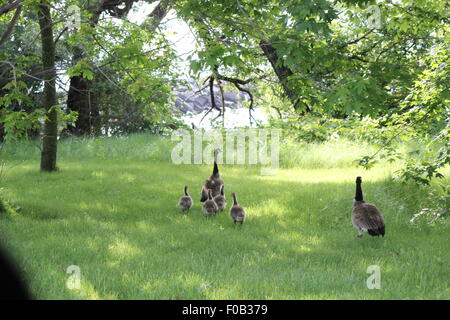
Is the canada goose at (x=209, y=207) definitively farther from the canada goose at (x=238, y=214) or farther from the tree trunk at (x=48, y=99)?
the tree trunk at (x=48, y=99)

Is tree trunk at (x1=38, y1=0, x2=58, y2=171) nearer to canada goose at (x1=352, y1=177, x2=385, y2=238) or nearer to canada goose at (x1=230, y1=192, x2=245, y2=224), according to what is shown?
canada goose at (x1=230, y1=192, x2=245, y2=224)

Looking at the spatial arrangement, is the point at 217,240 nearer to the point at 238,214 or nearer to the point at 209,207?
the point at 238,214

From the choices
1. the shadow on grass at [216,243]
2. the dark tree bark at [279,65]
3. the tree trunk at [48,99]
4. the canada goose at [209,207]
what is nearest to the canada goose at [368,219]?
the shadow on grass at [216,243]

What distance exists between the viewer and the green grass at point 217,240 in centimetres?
634

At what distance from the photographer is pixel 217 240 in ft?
29.2

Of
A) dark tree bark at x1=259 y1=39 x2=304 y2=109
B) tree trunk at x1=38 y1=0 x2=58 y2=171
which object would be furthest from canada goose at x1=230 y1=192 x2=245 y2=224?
tree trunk at x1=38 y1=0 x2=58 y2=171

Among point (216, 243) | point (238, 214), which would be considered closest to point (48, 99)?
point (238, 214)

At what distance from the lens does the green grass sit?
6.34 meters

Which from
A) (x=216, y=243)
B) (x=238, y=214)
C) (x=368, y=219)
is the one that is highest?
(x=368, y=219)

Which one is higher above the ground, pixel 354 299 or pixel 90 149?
pixel 90 149

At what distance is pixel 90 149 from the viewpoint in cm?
2402
